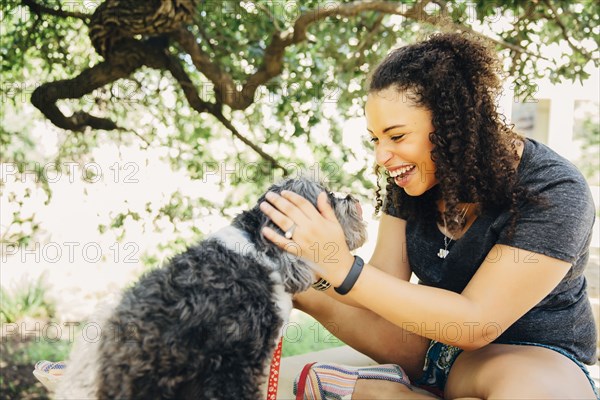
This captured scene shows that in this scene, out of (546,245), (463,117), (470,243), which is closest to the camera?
(546,245)

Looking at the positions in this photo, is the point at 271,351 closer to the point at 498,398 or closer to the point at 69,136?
the point at 498,398

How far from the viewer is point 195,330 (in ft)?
5.79

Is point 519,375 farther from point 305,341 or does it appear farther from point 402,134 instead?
point 305,341

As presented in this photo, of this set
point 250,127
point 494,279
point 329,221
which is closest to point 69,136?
point 250,127

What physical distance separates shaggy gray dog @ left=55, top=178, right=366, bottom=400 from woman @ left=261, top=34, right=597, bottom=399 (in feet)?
0.57

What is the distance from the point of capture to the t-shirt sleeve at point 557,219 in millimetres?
2094

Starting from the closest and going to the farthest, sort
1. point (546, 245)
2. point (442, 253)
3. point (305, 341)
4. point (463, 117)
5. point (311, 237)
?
point (311, 237) → point (546, 245) → point (463, 117) → point (442, 253) → point (305, 341)

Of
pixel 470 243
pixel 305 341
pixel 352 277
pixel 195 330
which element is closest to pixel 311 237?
pixel 352 277

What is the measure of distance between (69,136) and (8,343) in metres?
1.69

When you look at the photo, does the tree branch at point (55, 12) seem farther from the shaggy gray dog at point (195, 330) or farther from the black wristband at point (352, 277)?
the black wristband at point (352, 277)

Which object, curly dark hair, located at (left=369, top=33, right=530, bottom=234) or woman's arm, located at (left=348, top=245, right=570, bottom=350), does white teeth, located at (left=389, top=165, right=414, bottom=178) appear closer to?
curly dark hair, located at (left=369, top=33, right=530, bottom=234)

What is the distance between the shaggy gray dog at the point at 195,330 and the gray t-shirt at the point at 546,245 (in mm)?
867

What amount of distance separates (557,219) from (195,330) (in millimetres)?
1318

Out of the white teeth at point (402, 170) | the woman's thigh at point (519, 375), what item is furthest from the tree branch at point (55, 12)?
the woman's thigh at point (519, 375)
